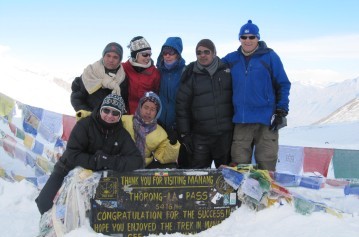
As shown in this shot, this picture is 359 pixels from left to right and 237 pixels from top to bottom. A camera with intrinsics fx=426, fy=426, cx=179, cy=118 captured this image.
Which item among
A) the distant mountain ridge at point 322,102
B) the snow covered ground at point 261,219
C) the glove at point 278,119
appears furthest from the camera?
the distant mountain ridge at point 322,102

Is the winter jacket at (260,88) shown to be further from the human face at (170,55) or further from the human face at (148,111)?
the human face at (148,111)

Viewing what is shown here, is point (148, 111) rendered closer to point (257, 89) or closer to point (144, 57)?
point (144, 57)

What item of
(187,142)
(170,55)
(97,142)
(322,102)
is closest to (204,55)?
(170,55)

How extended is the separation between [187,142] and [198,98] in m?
0.57

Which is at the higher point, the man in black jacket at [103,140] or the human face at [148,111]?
the human face at [148,111]

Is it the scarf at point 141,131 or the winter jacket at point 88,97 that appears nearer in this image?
the scarf at point 141,131

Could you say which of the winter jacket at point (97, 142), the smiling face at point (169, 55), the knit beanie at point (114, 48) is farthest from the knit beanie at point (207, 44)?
the winter jacket at point (97, 142)

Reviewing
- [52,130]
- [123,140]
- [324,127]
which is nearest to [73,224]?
[123,140]

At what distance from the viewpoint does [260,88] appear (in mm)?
4883

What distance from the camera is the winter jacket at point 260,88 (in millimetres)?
4867

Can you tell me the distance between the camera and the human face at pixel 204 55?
4871 millimetres

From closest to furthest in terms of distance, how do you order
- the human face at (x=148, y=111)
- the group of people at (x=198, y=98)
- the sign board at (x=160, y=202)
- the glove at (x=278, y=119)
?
the sign board at (x=160, y=202) → the human face at (x=148, y=111) → the group of people at (x=198, y=98) → the glove at (x=278, y=119)

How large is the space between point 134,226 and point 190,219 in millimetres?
541

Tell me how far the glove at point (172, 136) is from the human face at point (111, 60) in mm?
1011
